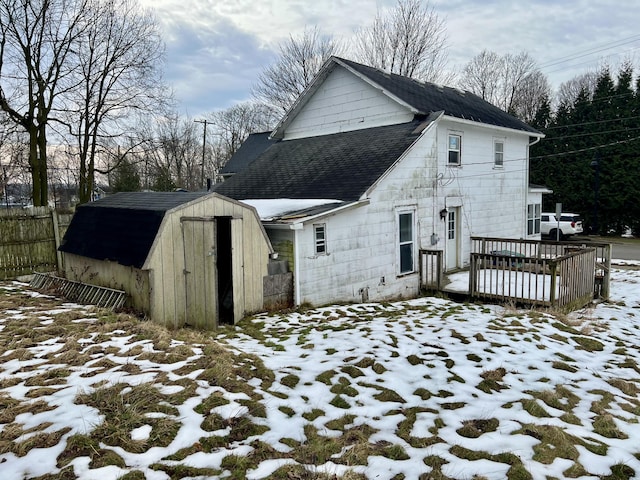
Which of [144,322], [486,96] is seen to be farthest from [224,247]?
[486,96]

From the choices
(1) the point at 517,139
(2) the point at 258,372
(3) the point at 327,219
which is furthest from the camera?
(1) the point at 517,139

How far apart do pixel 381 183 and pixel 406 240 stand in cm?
211

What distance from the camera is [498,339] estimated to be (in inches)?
277

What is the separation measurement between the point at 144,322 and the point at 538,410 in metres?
5.84

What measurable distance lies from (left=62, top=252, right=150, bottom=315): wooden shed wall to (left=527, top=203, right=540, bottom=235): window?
53.3 ft

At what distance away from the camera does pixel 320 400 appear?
4.75 meters

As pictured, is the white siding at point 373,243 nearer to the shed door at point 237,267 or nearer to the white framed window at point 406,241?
the white framed window at point 406,241

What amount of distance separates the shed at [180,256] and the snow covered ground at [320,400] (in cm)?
80

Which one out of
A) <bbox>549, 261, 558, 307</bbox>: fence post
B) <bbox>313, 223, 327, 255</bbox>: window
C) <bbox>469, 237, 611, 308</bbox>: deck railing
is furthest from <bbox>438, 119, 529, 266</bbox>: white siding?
<bbox>313, 223, 327, 255</bbox>: window

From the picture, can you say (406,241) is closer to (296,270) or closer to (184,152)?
(296,270)

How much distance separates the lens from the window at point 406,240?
478 inches

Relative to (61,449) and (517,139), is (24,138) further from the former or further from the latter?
(517,139)

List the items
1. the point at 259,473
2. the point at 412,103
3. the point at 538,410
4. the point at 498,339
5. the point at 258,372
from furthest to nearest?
the point at 412,103 → the point at 498,339 → the point at 258,372 → the point at 538,410 → the point at 259,473


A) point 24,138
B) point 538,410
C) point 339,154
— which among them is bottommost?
point 538,410
